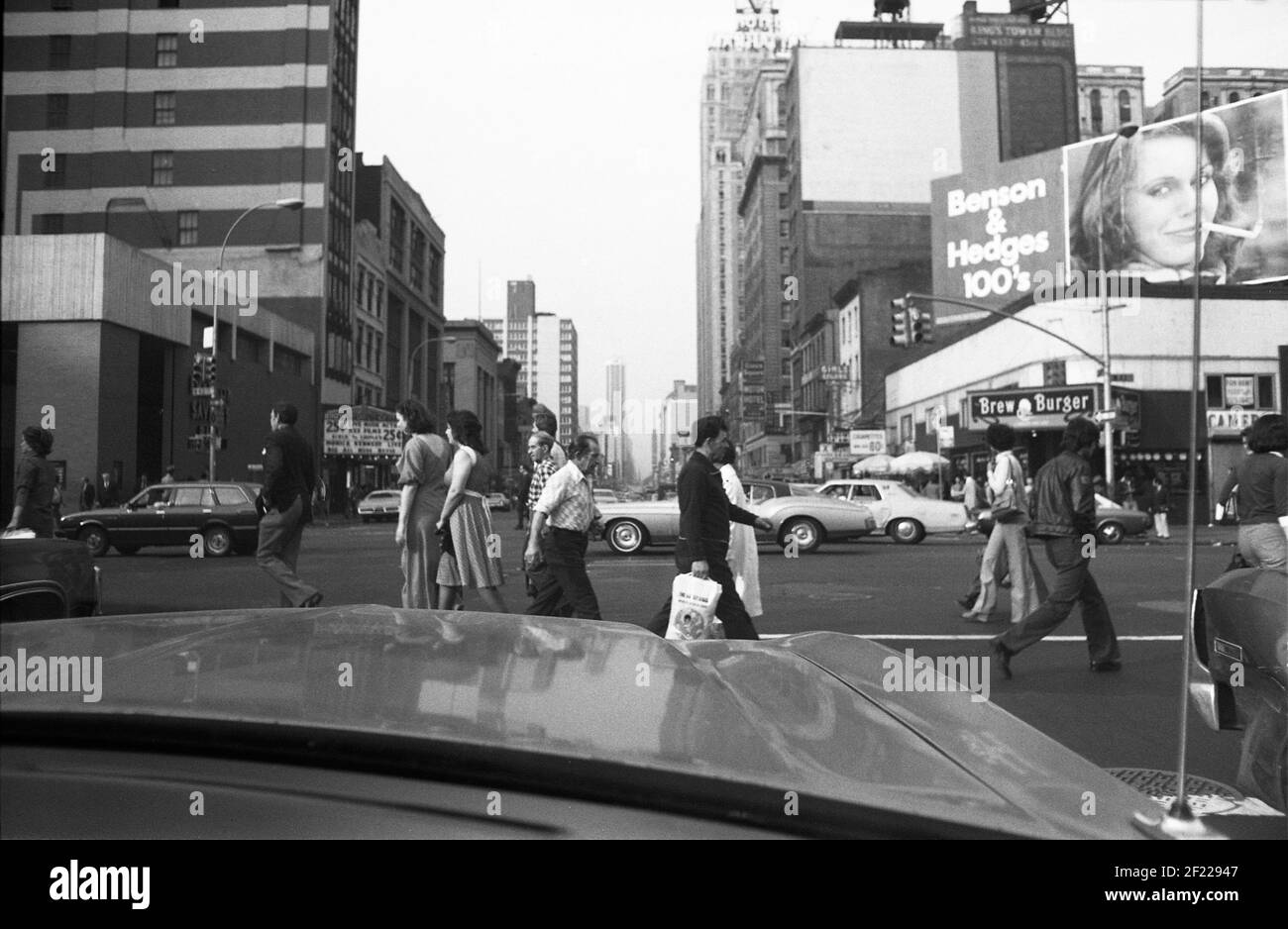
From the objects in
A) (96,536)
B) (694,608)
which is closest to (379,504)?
(96,536)

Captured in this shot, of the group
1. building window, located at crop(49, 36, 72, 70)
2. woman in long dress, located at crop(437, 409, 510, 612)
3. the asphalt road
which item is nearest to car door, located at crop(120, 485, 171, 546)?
the asphalt road

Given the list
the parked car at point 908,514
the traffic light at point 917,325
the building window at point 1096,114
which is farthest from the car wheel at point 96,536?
the building window at point 1096,114

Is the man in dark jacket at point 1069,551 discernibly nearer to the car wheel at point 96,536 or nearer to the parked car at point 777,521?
the parked car at point 777,521

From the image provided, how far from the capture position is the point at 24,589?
4.55 metres

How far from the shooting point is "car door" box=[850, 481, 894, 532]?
22781 millimetres

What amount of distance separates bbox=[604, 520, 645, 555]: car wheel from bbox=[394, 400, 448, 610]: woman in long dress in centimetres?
1069

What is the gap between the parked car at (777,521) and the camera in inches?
731

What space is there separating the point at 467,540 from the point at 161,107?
2399 centimetres

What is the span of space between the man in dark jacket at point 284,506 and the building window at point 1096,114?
106m

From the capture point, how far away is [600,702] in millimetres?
1520

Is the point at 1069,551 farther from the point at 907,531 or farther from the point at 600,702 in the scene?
the point at 907,531

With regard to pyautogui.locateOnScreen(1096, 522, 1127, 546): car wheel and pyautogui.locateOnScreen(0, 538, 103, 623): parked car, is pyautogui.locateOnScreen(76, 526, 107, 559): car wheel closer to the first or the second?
pyautogui.locateOnScreen(0, 538, 103, 623): parked car

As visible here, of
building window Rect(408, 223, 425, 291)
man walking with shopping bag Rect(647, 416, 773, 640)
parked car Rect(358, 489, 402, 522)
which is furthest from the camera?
building window Rect(408, 223, 425, 291)
